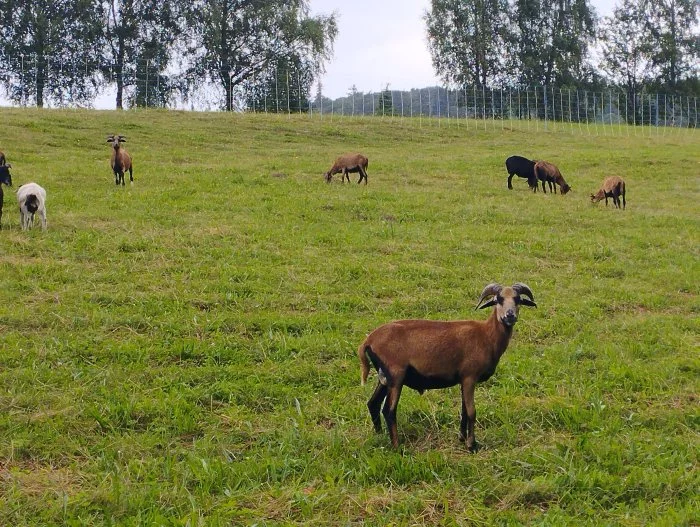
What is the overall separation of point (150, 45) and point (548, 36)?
34.9 metres

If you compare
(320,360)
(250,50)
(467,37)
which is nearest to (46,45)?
(250,50)

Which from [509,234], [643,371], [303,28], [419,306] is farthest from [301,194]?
[303,28]

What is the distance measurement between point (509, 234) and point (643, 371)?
7586mm

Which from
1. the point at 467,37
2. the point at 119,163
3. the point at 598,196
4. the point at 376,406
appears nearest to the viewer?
the point at 376,406

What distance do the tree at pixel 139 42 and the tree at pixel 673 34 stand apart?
4388cm

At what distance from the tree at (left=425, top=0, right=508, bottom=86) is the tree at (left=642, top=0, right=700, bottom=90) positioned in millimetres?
15052

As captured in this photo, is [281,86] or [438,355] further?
[281,86]

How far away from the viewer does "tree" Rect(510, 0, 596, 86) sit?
62750 mm

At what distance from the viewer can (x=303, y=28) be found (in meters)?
52.3

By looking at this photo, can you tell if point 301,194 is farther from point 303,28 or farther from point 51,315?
point 303,28

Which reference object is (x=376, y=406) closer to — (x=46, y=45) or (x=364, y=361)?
(x=364, y=361)

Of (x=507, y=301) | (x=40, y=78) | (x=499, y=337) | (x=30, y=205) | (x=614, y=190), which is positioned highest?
(x=40, y=78)

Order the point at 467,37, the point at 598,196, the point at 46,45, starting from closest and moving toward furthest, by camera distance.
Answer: the point at 598,196 → the point at 46,45 → the point at 467,37

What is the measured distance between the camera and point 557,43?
206 feet
